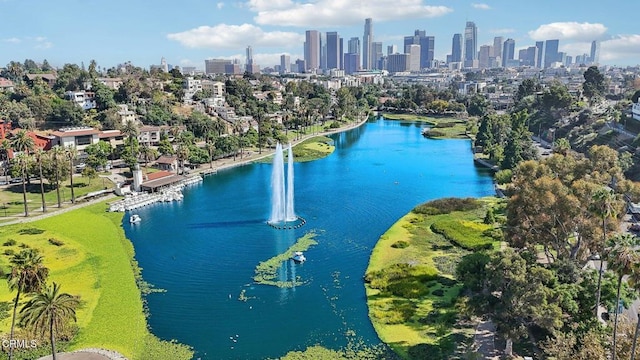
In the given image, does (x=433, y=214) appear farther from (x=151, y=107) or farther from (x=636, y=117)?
(x=151, y=107)

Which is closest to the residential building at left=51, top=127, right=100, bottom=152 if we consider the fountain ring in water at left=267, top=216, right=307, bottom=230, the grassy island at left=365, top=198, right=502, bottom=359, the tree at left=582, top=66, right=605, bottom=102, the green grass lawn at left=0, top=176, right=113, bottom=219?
the green grass lawn at left=0, top=176, right=113, bottom=219

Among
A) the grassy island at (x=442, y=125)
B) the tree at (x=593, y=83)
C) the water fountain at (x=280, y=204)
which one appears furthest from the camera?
the grassy island at (x=442, y=125)

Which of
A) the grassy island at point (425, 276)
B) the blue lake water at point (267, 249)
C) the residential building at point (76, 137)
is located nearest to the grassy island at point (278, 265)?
the blue lake water at point (267, 249)

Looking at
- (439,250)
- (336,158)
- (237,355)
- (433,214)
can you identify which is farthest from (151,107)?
(237,355)

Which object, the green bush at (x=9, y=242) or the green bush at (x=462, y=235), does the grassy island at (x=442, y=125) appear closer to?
the green bush at (x=462, y=235)

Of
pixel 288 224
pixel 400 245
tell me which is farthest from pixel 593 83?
pixel 288 224

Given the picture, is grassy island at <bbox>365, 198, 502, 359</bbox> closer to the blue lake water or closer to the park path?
the park path
